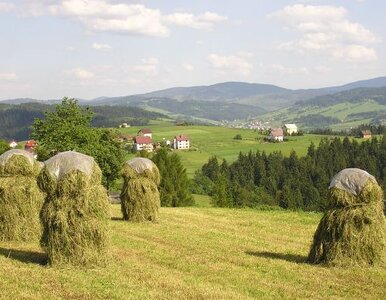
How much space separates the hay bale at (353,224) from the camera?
1673 centimetres

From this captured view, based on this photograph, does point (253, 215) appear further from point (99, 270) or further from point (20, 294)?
point (20, 294)

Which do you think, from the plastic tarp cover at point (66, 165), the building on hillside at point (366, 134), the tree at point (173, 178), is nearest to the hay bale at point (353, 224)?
the plastic tarp cover at point (66, 165)

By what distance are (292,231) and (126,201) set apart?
30.3ft

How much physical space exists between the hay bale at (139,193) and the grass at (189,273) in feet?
10.9

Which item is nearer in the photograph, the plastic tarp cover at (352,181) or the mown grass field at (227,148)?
the plastic tarp cover at (352,181)

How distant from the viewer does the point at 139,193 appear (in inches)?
1081

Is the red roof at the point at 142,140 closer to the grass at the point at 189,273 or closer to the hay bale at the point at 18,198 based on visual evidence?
the grass at the point at 189,273

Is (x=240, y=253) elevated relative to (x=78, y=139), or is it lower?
lower

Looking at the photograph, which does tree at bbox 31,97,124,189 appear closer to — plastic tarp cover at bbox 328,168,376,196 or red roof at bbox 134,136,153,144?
plastic tarp cover at bbox 328,168,376,196

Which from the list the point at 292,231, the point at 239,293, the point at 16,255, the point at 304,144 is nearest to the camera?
the point at 239,293

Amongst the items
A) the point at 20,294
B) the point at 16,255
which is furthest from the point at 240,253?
the point at 20,294

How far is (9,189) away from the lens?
1880 cm

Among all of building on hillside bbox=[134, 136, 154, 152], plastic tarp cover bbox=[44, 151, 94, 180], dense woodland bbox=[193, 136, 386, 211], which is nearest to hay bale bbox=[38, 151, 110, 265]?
plastic tarp cover bbox=[44, 151, 94, 180]

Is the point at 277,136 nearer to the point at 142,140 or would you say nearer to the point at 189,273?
the point at 142,140
